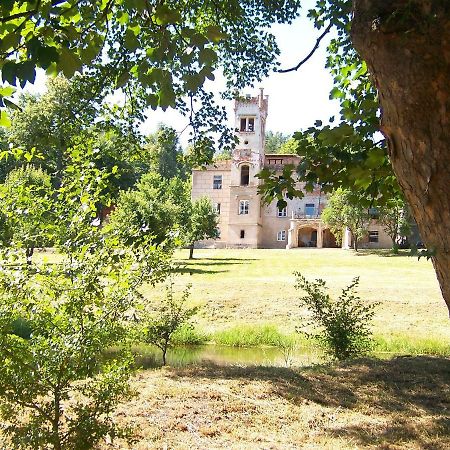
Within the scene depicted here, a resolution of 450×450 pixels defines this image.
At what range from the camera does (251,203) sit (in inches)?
2024

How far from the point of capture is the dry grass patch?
4.64m

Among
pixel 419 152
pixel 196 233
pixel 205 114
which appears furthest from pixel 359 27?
pixel 196 233

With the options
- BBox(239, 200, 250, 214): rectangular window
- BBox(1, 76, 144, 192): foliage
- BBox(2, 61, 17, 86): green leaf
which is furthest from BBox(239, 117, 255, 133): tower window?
BBox(2, 61, 17, 86): green leaf

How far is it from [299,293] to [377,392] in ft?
45.2

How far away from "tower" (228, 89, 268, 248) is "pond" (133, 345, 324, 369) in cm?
3812

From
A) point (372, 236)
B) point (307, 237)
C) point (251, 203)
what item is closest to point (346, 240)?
point (372, 236)

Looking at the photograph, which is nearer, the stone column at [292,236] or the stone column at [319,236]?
the stone column at [319,236]

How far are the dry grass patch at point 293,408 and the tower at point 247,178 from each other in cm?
4350

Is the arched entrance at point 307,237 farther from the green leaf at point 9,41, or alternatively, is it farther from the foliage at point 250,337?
the green leaf at point 9,41

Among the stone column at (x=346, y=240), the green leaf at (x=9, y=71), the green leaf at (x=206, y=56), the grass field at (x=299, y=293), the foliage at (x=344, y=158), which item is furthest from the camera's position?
the stone column at (x=346, y=240)

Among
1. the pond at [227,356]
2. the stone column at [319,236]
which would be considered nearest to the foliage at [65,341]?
the pond at [227,356]

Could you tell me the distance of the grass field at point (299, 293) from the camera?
1593cm

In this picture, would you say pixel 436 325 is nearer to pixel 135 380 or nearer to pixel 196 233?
pixel 135 380

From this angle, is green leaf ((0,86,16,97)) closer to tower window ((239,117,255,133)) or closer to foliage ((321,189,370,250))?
foliage ((321,189,370,250))
